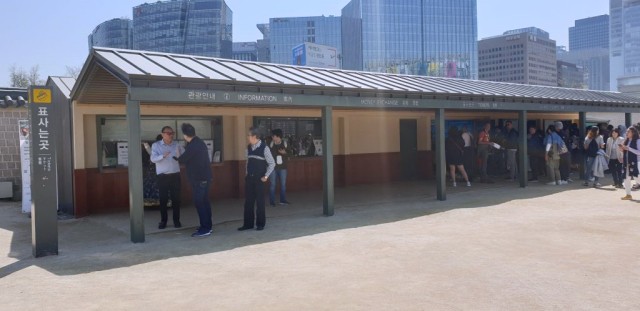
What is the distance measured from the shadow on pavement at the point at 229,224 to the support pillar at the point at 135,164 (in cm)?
42

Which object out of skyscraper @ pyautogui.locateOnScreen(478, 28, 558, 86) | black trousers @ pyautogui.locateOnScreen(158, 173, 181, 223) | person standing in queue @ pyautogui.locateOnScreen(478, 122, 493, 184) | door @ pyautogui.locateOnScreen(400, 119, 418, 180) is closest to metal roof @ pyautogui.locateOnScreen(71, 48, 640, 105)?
black trousers @ pyautogui.locateOnScreen(158, 173, 181, 223)

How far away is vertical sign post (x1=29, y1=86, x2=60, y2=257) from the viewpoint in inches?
260

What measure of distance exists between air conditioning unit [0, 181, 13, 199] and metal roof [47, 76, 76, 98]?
3.70 meters

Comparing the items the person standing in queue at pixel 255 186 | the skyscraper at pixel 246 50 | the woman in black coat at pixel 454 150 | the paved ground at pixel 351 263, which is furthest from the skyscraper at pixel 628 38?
the person standing in queue at pixel 255 186

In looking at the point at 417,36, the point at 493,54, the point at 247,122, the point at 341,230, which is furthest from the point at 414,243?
the point at 493,54

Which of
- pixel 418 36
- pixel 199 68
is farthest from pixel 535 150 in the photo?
pixel 418 36

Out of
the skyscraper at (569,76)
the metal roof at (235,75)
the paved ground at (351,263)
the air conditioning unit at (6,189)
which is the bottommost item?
the paved ground at (351,263)

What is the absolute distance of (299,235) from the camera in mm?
7707

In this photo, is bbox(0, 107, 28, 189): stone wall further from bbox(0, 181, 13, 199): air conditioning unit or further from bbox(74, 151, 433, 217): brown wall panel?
bbox(74, 151, 433, 217): brown wall panel

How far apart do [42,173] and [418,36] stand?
12815 centimetres

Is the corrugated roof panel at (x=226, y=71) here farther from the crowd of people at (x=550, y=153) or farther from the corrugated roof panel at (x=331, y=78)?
the crowd of people at (x=550, y=153)

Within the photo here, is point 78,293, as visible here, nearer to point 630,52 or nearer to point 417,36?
point 417,36

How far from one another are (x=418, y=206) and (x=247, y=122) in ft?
14.9

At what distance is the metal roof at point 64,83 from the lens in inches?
406
